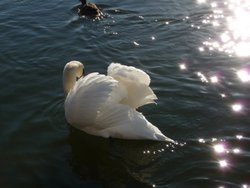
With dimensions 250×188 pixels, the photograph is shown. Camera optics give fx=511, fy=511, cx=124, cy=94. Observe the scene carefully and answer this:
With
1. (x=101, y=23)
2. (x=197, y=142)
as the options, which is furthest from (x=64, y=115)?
(x=101, y=23)

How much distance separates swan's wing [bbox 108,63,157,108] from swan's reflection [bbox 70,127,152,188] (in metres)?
0.72

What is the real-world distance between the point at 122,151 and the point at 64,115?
5.39ft

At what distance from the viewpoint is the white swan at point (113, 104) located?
7.85 meters

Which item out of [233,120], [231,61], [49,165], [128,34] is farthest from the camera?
[128,34]

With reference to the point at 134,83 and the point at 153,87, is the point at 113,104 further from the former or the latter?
the point at 153,87

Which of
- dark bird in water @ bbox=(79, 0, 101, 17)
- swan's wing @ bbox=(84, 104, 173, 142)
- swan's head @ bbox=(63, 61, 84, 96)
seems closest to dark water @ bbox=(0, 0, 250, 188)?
dark bird in water @ bbox=(79, 0, 101, 17)

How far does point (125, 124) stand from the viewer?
788 cm

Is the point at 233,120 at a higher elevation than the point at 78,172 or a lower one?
higher

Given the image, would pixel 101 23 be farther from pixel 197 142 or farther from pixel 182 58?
pixel 197 142

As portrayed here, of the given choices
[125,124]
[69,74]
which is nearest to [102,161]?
[125,124]

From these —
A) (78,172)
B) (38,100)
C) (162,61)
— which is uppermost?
(162,61)

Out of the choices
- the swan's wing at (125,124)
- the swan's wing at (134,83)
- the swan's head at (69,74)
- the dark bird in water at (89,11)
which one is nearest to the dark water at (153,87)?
the dark bird in water at (89,11)

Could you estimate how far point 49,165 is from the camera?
25.9 feet

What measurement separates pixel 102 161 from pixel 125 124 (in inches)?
27.6
